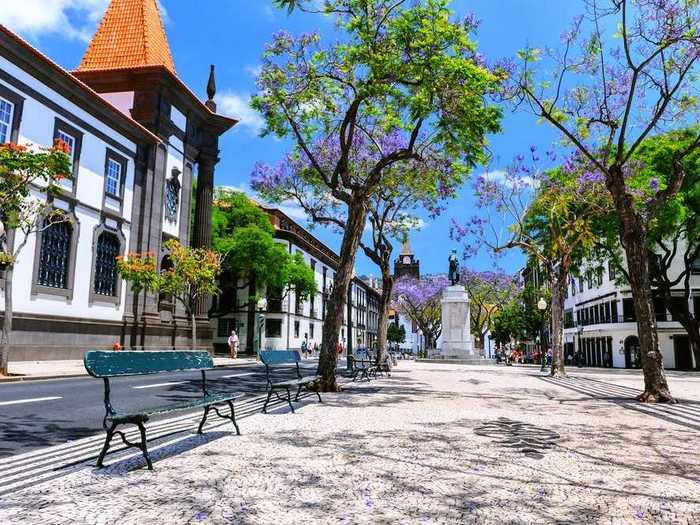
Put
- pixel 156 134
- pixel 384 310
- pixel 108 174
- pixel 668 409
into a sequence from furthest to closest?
pixel 156 134 → pixel 108 174 → pixel 384 310 → pixel 668 409

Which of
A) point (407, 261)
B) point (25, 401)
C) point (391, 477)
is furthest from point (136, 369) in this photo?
point (407, 261)

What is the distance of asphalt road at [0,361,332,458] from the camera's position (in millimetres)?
6574

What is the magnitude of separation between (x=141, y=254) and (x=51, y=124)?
7523 mm

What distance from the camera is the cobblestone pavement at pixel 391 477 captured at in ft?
12.3

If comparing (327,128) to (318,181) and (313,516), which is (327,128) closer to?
(318,181)

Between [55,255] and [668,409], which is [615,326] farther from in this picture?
[55,255]

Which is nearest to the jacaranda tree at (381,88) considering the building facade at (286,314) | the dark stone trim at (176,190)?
the dark stone trim at (176,190)

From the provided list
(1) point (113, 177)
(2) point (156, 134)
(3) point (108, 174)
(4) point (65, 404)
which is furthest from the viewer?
(2) point (156, 134)

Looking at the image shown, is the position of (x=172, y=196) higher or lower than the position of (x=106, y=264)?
higher

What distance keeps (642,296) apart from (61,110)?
917 inches

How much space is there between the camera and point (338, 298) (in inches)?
502

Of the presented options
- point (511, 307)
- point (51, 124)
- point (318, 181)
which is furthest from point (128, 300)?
point (511, 307)

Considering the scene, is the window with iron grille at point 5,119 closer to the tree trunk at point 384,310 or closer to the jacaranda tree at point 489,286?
the tree trunk at point 384,310

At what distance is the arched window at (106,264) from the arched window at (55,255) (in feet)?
6.98
